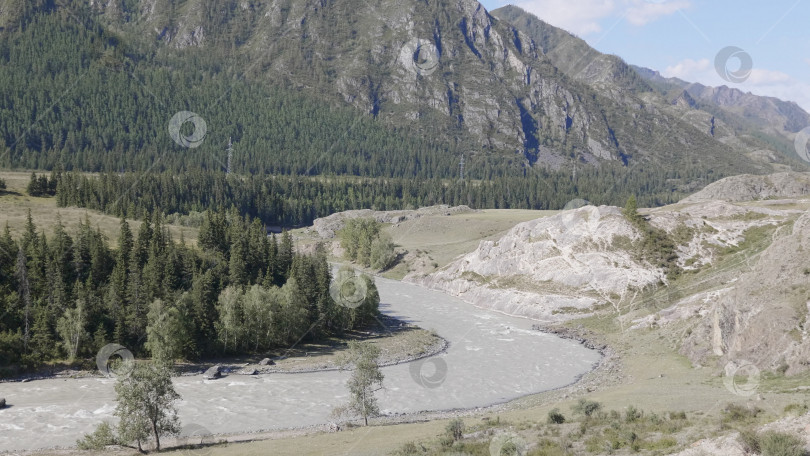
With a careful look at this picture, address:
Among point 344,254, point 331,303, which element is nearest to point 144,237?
point 331,303

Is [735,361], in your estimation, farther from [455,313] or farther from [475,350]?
[455,313]

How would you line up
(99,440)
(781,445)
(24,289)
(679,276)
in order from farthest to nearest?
(679,276), (24,289), (99,440), (781,445)

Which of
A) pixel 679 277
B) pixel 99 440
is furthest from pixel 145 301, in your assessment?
pixel 679 277

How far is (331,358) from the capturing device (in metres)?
71.2

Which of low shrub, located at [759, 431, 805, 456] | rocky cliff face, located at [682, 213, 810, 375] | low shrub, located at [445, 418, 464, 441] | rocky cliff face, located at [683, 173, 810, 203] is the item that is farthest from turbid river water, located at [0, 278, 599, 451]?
rocky cliff face, located at [683, 173, 810, 203]

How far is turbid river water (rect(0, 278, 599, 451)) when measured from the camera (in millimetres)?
47344

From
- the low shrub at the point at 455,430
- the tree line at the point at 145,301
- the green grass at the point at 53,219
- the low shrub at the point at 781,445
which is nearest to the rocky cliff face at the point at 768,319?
the low shrub at the point at 781,445

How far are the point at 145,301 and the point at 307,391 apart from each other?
24930 millimetres

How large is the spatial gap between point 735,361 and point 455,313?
5192cm

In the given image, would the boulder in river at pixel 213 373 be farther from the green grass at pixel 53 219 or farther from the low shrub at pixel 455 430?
the low shrub at pixel 455 430

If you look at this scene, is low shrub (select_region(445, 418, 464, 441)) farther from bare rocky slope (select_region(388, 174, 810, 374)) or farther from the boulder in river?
the boulder in river

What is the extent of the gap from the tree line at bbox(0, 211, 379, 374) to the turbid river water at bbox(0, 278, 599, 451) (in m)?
6.35

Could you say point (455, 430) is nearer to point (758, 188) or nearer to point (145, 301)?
point (145, 301)

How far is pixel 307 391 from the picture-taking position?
5788 cm
